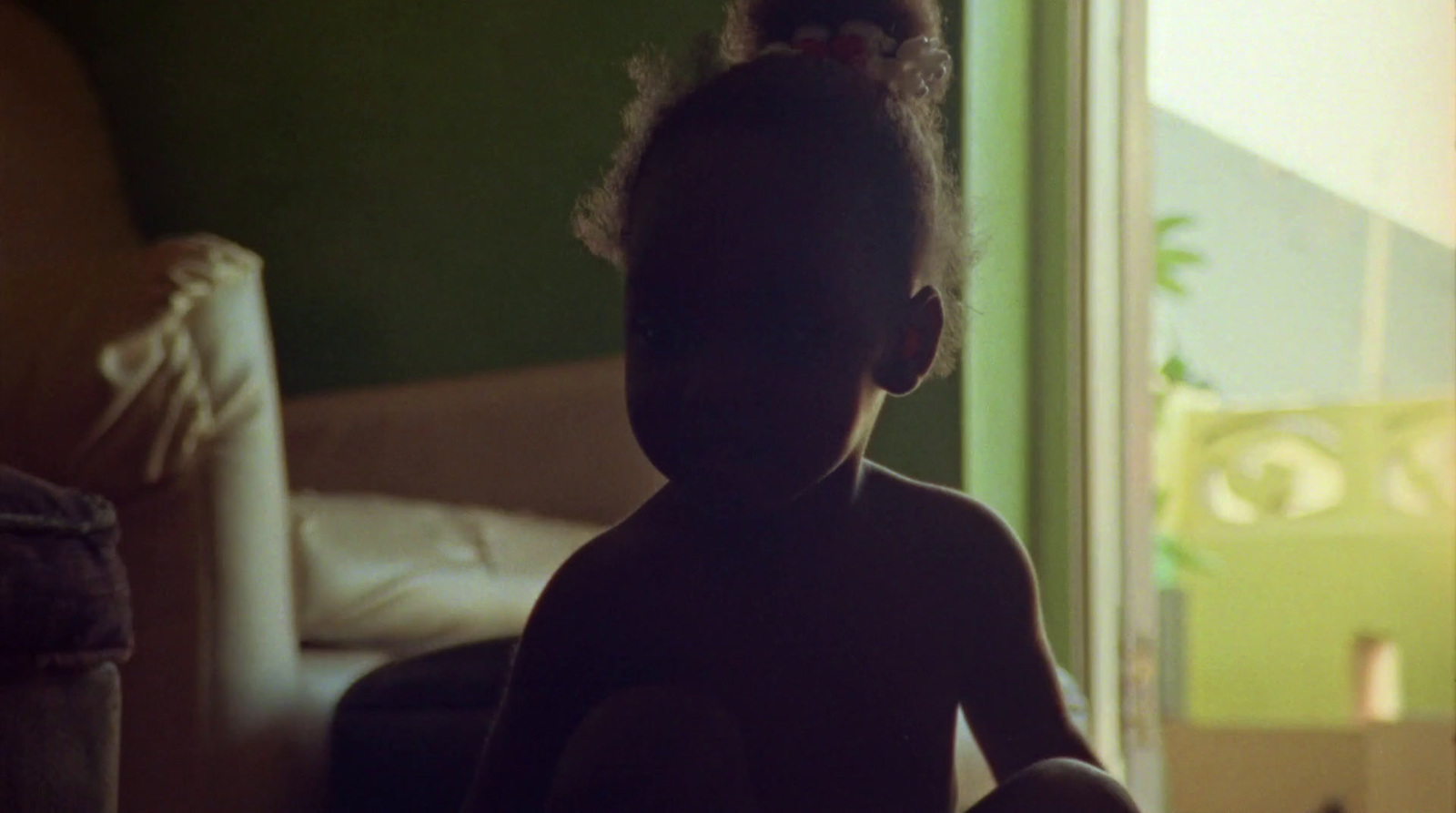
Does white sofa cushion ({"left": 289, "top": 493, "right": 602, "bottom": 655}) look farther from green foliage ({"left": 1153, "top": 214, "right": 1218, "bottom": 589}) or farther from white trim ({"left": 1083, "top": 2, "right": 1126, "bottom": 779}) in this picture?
green foliage ({"left": 1153, "top": 214, "right": 1218, "bottom": 589})

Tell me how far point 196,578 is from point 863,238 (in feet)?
1.42

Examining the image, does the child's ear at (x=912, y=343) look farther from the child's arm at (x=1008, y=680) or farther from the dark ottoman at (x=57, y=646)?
the dark ottoman at (x=57, y=646)

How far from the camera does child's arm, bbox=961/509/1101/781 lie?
61cm

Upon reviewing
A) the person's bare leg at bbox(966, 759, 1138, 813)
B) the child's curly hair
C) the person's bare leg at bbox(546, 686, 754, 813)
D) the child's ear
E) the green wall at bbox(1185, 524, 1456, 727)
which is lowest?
the green wall at bbox(1185, 524, 1456, 727)

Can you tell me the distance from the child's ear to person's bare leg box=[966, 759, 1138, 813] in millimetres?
172

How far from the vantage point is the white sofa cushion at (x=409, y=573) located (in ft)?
2.89

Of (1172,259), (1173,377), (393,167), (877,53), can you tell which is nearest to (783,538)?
(877,53)

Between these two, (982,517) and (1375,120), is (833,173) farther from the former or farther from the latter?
(1375,120)

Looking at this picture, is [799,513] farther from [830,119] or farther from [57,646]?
[57,646]

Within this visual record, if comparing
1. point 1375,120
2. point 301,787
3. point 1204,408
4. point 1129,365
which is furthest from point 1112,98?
point 1204,408

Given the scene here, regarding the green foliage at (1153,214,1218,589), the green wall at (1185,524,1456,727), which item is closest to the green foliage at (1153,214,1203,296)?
the green foliage at (1153,214,1218,589)

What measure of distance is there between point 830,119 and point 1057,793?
0.96 feet

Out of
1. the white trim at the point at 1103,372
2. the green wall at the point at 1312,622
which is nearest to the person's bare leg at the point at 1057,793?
the white trim at the point at 1103,372

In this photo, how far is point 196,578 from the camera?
77 cm
